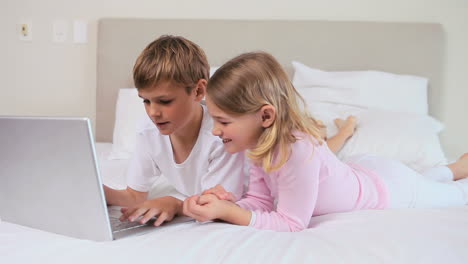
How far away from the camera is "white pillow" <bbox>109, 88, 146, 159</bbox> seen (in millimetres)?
2137

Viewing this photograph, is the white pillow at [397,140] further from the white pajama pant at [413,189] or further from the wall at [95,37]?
the wall at [95,37]

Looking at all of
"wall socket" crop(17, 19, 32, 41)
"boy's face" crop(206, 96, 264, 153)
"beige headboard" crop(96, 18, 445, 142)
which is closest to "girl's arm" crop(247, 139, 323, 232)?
"boy's face" crop(206, 96, 264, 153)

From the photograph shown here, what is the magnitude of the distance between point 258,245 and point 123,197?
1.64 ft

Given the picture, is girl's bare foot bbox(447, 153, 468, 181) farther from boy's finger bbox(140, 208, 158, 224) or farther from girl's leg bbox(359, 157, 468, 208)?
boy's finger bbox(140, 208, 158, 224)

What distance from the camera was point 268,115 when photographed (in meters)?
1.08

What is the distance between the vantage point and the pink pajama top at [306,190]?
3.44 feet

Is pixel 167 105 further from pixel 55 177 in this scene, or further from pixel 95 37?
pixel 95 37

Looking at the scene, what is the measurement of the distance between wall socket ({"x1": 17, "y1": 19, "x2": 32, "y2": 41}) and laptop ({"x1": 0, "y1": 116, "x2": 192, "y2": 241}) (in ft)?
6.72

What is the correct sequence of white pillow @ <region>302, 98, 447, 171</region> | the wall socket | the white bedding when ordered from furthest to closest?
the wall socket < white pillow @ <region>302, 98, 447, 171</region> < the white bedding

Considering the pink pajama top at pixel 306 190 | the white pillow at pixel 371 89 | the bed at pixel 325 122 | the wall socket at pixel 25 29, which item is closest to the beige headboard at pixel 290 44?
the bed at pixel 325 122

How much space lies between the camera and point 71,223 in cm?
91

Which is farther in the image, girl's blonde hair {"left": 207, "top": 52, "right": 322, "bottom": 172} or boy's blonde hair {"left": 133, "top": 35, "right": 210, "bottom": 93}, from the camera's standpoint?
boy's blonde hair {"left": 133, "top": 35, "right": 210, "bottom": 93}

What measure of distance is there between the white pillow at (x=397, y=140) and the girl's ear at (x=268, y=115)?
86 centimetres

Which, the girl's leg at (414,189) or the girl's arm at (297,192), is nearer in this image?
the girl's arm at (297,192)
